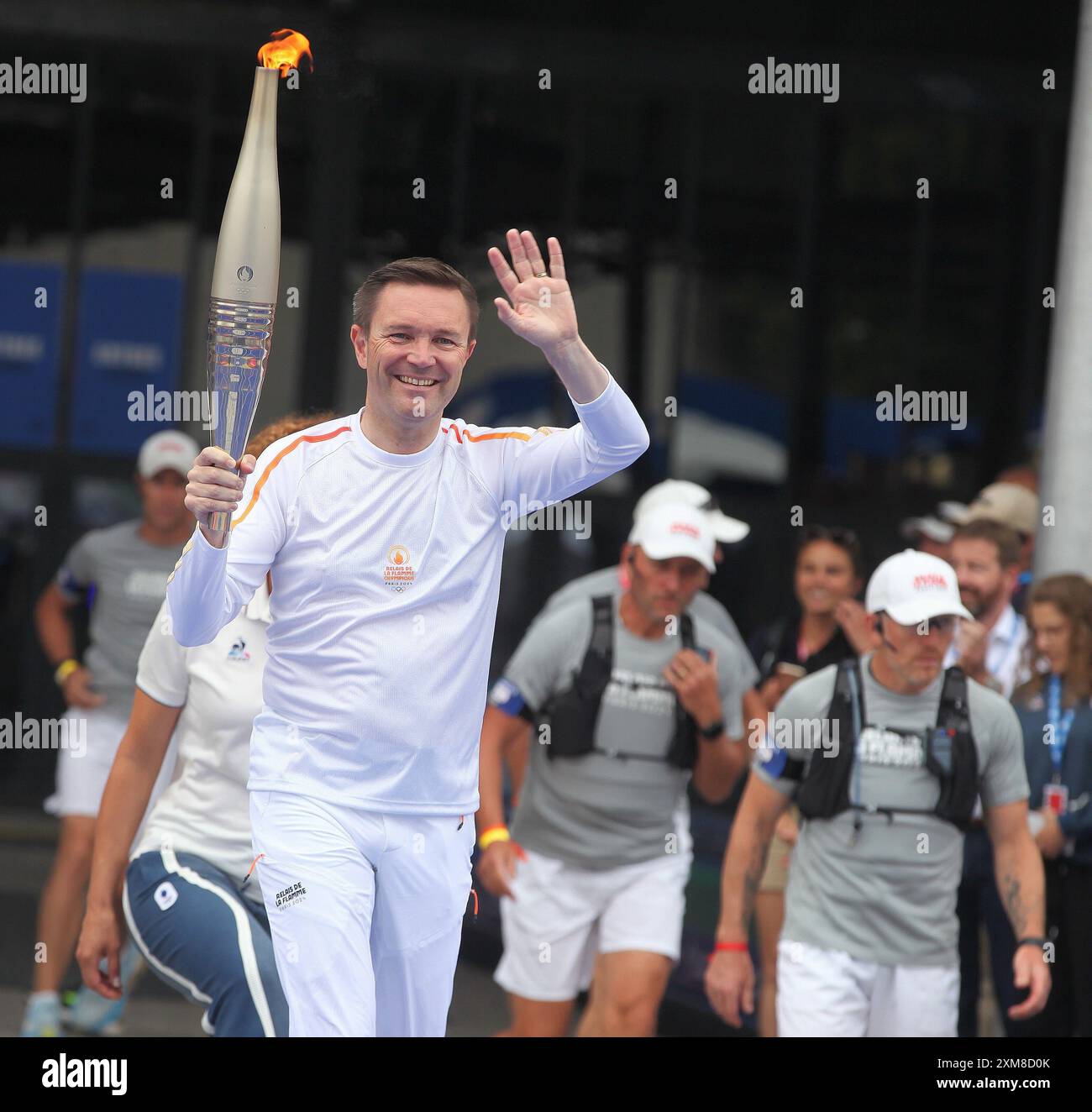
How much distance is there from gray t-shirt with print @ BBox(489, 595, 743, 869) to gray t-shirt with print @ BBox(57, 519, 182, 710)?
188 centimetres

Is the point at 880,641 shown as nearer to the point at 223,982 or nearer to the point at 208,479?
the point at 223,982

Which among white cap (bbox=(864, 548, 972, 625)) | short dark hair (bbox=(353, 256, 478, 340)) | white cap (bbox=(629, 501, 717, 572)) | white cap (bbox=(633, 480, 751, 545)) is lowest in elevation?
white cap (bbox=(864, 548, 972, 625))

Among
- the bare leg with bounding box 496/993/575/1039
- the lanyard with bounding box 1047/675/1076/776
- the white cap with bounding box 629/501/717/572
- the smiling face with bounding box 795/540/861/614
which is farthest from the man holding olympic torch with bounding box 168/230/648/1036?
the smiling face with bounding box 795/540/861/614

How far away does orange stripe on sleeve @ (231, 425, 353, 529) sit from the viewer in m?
3.72

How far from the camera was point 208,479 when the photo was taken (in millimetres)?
3303

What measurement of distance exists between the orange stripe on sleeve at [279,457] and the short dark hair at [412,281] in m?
0.23

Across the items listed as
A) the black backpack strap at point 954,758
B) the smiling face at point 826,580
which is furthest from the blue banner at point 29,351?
the black backpack strap at point 954,758

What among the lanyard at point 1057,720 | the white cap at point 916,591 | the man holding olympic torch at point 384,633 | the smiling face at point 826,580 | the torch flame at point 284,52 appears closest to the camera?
the torch flame at point 284,52

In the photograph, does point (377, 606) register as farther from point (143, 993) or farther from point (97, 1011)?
point (143, 993)

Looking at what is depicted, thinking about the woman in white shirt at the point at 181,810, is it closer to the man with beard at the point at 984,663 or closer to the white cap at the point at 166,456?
the man with beard at the point at 984,663

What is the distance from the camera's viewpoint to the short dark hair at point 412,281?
12.3 feet

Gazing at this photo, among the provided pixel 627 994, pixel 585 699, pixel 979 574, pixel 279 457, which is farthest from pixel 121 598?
pixel 279 457

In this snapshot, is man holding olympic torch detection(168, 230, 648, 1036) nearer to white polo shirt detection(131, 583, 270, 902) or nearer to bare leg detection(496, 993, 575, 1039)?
white polo shirt detection(131, 583, 270, 902)

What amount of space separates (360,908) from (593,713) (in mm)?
2458
